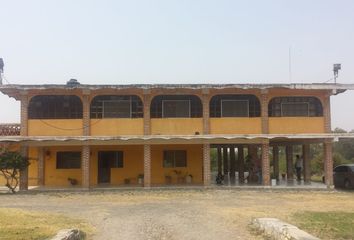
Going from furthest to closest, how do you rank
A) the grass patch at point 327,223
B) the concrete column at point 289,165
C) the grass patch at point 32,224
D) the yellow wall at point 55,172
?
the concrete column at point 289,165 < the yellow wall at point 55,172 < the grass patch at point 327,223 < the grass patch at point 32,224

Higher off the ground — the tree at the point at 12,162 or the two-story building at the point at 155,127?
the two-story building at the point at 155,127

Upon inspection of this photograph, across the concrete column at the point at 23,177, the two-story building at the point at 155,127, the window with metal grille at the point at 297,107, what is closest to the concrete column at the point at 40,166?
the two-story building at the point at 155,127

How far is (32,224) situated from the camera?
46.9ft

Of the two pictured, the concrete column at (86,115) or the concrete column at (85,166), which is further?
the concrete column at (86,115)

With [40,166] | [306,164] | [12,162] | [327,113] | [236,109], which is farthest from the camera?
[306,164]

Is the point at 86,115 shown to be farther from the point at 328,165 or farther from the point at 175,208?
the point at 328,165

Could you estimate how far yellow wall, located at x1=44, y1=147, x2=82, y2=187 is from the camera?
29.0m

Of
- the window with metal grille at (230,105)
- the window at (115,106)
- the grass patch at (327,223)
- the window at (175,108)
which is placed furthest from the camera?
the window with metal grille at (230,105)

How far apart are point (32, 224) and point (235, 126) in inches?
572

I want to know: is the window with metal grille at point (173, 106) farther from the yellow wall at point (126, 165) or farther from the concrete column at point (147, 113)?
the yellow wall at point (126, 165)

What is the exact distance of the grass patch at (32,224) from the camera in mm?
12409

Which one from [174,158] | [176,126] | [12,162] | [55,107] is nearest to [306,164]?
[174,158]

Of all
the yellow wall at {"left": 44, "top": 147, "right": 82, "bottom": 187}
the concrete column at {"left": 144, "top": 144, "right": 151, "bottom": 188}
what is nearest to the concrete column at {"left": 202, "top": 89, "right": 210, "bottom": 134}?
the concrete column at {"left": 144, "top": 144, "right": 151, "bottom": 188}

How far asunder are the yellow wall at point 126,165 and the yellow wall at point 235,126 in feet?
15.9
